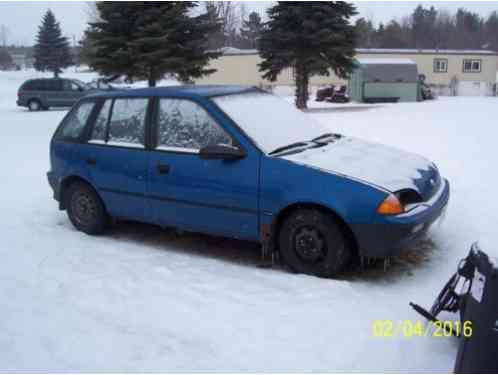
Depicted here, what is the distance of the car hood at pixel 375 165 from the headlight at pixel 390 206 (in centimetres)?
11

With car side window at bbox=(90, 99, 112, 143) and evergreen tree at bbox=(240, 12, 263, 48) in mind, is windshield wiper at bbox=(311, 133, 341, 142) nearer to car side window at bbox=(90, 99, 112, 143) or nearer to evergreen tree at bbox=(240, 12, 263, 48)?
car side window at bbox=(90, 99, 112, 143)

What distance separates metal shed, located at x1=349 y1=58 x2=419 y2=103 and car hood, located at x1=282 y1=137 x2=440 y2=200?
27848mm

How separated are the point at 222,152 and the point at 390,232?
5.35ft

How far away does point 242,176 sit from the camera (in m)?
4.79

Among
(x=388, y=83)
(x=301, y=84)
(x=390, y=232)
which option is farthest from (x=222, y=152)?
(x=388, y=83)

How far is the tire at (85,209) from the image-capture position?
5980 mm

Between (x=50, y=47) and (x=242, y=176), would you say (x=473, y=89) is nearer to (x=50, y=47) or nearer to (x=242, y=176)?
(x=242, y=176)

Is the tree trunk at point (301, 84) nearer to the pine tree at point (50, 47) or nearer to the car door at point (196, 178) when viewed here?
the car door at point (196, 178)

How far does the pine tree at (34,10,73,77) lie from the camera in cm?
5709

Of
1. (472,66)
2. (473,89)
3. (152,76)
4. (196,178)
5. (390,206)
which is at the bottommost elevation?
(390,206)

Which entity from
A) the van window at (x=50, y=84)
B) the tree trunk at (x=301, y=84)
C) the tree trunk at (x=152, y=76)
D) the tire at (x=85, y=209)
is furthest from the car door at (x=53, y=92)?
the tire at (x=85, y=209)

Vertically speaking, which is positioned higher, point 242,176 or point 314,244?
point 242,176

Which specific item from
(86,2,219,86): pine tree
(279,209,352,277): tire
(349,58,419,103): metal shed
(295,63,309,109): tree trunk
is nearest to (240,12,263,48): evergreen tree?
(349,58,419,103): metal shed

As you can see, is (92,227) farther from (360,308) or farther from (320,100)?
(320,100)
